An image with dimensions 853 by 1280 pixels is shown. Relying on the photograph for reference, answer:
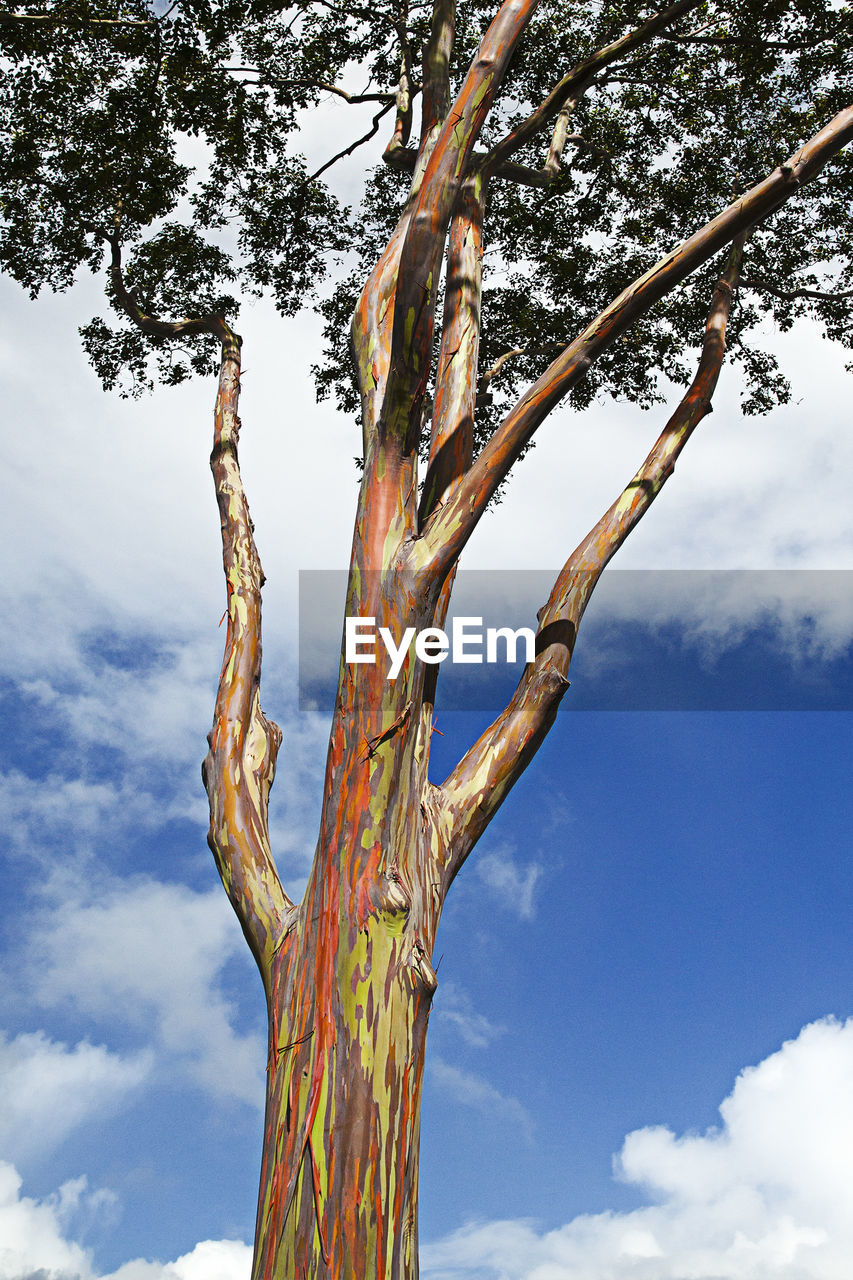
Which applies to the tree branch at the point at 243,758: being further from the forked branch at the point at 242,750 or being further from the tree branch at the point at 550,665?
the tree branch at the point at 550,665

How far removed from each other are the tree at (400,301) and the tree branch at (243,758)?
16mm

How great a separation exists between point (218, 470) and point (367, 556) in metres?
2.40

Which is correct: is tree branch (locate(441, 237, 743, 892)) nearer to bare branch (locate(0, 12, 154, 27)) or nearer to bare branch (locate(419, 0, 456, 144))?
bare branch (locate(419, 0, 456, 144))

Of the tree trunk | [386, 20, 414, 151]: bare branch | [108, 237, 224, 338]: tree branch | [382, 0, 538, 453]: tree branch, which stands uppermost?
[386, 20, 414, 151]: bare branch

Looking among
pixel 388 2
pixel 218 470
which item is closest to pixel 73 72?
pixel 388 2

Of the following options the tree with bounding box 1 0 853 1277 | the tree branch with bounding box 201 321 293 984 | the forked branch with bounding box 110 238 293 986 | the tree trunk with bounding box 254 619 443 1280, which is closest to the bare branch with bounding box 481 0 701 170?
the tree with bounding box 1 0 853 1277

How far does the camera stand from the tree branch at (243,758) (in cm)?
403

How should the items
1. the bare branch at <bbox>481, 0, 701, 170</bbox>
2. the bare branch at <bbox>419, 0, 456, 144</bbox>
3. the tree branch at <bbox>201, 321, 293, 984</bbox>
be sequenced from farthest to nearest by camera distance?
the bare branch at <bbox>481, 0, 701, 170</bbox> → the bare branch at <bbox>419, 0, 456, 144</bbox> → the tree branch at <bbox>201, 321, 293, 984</bbox>

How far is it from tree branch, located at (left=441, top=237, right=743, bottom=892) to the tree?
1 cm

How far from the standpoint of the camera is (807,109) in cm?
838

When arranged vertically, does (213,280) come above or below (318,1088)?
above

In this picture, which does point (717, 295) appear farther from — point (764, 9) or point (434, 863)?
point (434, 863)

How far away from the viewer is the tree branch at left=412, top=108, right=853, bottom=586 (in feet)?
13.8

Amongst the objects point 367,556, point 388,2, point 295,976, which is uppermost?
point 388,2
